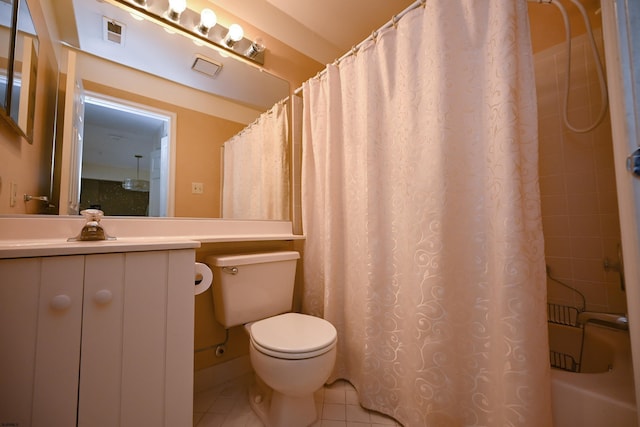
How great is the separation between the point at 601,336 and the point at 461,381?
757 mm

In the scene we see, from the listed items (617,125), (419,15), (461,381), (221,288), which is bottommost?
(461,381)

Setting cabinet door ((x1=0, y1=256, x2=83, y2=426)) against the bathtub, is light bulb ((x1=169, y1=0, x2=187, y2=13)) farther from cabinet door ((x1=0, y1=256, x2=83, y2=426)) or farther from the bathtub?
the bathtub

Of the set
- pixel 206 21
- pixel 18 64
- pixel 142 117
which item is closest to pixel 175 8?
pixel 206 21

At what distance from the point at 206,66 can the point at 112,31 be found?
419 millimetres

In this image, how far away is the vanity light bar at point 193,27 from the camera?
3.96ft

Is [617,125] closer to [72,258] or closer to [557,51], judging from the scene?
[557,51]

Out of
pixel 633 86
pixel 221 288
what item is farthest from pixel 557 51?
pixel 221 288

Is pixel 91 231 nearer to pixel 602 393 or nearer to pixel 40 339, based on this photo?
pixel 40 339

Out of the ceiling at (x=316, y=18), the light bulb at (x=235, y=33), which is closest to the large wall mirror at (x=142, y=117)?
the light bulb at (x=235, y=33)

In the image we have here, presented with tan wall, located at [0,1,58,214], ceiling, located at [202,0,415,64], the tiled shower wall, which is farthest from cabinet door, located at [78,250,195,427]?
the tiled shower wall

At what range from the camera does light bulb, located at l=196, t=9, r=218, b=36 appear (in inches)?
52.9

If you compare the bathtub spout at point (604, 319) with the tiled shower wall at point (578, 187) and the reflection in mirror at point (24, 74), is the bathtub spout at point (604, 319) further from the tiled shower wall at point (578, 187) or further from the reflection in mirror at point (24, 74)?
the reflection in mirror at point (24, 74)

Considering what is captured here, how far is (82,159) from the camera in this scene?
3.33ft

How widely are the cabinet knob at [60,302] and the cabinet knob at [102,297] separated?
0.16 ft
